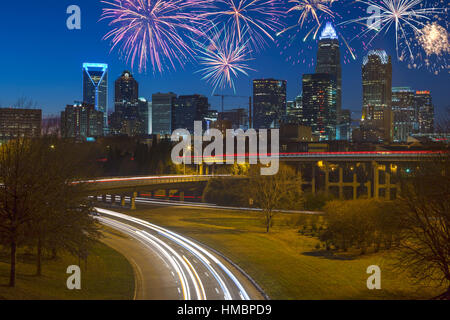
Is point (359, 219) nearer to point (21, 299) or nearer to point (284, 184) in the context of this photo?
point (284, 184)

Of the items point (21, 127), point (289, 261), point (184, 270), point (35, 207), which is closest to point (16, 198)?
point (35, 207)

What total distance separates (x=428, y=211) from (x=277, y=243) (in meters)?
21.1

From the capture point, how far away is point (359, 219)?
128 ft

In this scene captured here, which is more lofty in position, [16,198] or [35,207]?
[16,198]

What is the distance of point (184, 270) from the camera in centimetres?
2888

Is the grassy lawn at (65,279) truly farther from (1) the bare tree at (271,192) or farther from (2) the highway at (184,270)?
(1) the bare tree at (271,192)

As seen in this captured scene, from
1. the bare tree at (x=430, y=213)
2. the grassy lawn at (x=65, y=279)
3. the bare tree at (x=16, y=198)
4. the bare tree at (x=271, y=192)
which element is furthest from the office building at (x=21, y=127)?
the bare tree at (x=271, y=192)

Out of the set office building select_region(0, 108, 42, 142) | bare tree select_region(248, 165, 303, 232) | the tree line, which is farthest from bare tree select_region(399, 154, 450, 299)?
bare tree select_region(248, 165, 303, 232)

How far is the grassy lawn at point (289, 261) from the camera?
24906 mm

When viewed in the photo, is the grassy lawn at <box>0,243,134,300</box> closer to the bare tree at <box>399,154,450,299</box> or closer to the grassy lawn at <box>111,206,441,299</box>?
the grassy lawn at <box>111,206,441,299</box>

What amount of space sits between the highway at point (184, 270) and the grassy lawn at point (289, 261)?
5.58 ft

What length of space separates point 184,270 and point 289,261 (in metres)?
8.94

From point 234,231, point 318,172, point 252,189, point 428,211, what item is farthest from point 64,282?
point 318,172

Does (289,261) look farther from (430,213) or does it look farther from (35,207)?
(35,207)
